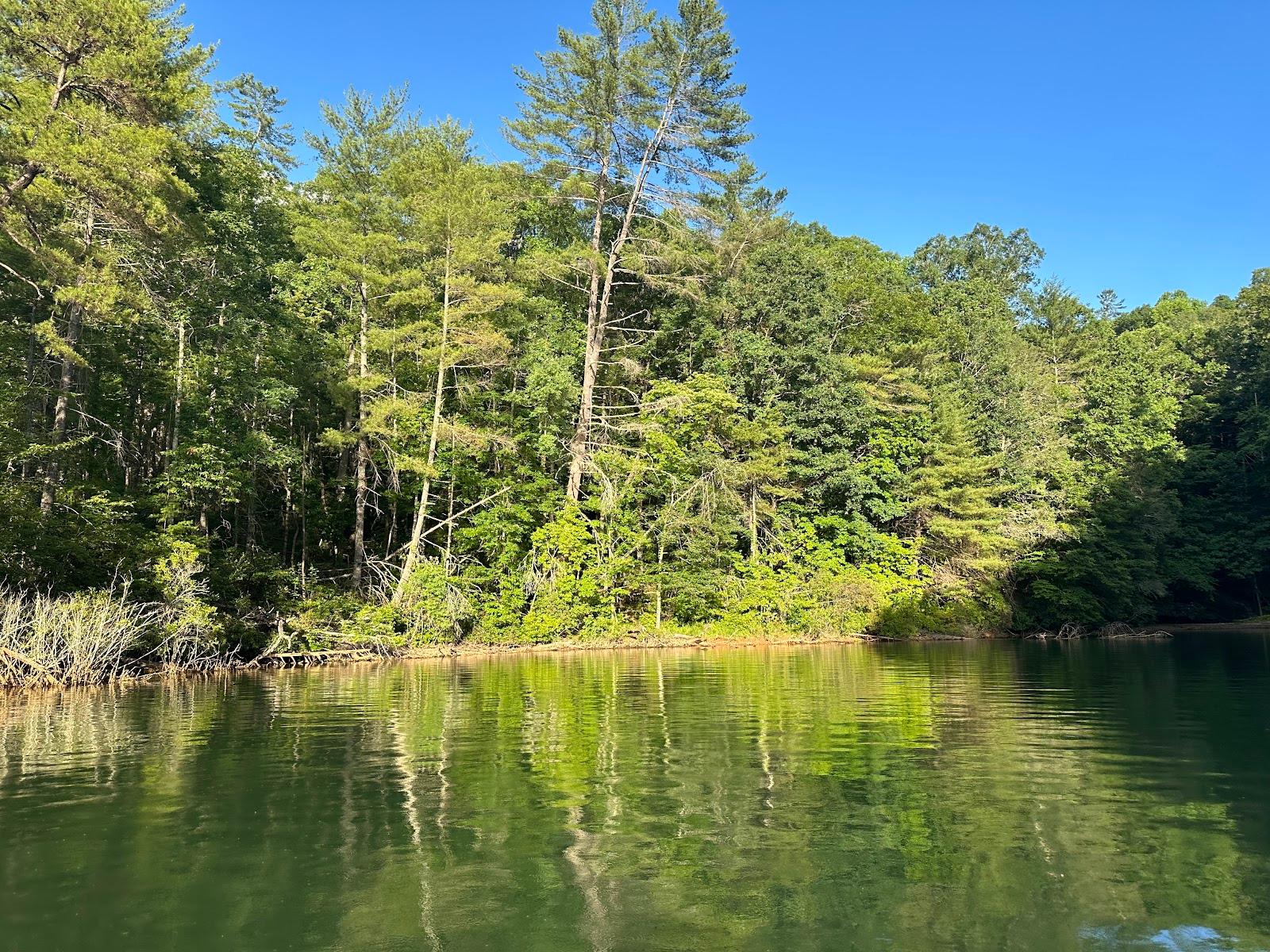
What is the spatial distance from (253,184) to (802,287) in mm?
22928

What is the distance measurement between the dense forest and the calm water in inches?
409

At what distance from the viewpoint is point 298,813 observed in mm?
6801

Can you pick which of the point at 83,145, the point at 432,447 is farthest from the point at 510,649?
the point at 83,145

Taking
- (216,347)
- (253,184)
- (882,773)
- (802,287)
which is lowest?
(882,773)

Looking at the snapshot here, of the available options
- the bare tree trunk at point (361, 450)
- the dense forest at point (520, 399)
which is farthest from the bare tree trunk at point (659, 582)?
the bare tree trunk at point (361, 450)

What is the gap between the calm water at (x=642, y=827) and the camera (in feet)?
14.8

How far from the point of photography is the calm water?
450 centimetres

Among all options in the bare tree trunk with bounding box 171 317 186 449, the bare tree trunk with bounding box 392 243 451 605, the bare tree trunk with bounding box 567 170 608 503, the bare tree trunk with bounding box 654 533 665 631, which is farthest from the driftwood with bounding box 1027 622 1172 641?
the bare tree trunk with bounding box 171 317 186 449

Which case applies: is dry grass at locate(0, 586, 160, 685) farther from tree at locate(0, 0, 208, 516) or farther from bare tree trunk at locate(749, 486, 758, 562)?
bare tree trunk at locate(749, 486, 758, 562)

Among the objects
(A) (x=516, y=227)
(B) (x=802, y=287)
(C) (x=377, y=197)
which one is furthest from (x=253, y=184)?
(B) (x=802, y=287)

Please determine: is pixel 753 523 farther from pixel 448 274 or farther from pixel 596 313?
pixel 448 274

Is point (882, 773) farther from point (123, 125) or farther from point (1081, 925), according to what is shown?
point (123, 125)

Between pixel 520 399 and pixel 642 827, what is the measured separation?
23.5 m

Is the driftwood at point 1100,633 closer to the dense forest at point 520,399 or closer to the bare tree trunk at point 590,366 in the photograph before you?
the dense forest at point 520,399
